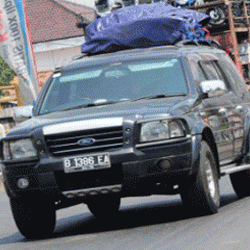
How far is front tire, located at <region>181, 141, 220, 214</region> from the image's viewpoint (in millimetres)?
8320

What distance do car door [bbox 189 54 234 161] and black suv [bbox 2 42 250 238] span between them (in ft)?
0.06

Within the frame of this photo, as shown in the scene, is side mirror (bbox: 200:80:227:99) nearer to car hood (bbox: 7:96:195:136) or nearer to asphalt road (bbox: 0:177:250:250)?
car hood (bbox: 7:96:195:136)

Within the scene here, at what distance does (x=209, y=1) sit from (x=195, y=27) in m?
24.5

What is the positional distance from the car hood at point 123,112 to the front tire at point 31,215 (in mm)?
644

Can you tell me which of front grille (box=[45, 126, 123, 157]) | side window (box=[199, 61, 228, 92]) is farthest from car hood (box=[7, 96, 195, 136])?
side window (box=[199, 61, 228, 92])

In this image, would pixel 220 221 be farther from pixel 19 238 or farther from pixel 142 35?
pixel 142 35

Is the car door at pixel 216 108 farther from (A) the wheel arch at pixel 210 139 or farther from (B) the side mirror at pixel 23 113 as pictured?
(B) the side mirror at pixel 23 113

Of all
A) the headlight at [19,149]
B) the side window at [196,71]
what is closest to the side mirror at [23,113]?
the headlight at [19,149]

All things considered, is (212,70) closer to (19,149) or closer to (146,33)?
(146,33)

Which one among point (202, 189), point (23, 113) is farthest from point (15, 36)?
point (202, 189)

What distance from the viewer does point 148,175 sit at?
Answer: 8.02 meters

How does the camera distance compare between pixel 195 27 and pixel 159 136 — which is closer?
pixel 159 136

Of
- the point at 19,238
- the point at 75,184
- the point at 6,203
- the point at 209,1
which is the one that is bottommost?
the point at 209,1

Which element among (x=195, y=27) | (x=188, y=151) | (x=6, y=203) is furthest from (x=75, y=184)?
(x=6, y=203)
